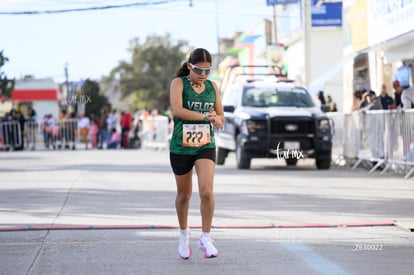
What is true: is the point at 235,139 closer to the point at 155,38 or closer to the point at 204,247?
the point at 204,247

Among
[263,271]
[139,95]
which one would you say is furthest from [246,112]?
[139,95]

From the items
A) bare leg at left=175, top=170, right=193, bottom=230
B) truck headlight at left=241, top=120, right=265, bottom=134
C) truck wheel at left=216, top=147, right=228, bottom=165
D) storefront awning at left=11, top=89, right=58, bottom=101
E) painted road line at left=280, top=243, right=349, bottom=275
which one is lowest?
painted road line at left=280, top=243, right=349, bottom=275

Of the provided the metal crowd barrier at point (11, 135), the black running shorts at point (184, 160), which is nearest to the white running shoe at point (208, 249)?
the black running shorts at point (184, 160)

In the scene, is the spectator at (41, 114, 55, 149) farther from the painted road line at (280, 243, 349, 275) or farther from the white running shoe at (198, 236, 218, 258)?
the white running shoe at (198, 236, 218, 258)

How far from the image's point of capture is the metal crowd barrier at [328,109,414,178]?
17.5m

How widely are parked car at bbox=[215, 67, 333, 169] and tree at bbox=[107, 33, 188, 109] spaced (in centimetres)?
6048

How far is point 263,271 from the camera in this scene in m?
7.24

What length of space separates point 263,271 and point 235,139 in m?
13.0

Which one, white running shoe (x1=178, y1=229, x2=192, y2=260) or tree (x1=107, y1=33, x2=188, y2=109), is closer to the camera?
white running shoe (x1=178, y1=229, x2=192, y2=260)

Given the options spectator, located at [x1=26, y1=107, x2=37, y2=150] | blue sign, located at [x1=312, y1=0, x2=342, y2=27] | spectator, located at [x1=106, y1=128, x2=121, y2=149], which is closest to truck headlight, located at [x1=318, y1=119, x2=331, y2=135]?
blue sign, located at [x1=312, y1=0, x2=342, y2=27]

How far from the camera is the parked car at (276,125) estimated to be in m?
19.1

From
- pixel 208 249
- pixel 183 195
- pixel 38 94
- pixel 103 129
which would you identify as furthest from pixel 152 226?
pixel 38 94

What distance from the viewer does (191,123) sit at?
7.78 m

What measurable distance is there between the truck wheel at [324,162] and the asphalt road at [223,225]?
1964 mm
